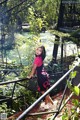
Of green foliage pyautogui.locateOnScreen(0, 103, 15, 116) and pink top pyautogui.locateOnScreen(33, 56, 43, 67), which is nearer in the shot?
green foliage pyautogui.locateOnScreen(0, 103, 15, 116)

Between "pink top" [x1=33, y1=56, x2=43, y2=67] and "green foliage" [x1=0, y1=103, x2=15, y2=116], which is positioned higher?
"pink top" [x1=33, y1=56, x2=43, y2=67]

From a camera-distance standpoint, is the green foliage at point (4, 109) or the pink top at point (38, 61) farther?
the pink top at point (38, 61)

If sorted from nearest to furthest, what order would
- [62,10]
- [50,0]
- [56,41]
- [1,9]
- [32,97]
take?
[32,97]
[56,41]
[62,10]
[50,0]
[1,9]

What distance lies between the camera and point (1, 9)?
1428cm

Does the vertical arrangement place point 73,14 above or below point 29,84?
above

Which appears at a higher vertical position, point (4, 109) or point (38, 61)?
point (38, 61)

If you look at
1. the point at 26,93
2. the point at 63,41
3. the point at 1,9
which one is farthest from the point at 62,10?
the point at 26,93

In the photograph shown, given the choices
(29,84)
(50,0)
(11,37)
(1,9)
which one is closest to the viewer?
(29,84)

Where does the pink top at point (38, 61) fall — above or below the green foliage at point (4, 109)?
above

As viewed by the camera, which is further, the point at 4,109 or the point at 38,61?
the point at 38,61

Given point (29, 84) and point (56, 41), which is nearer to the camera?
point (29, 84)

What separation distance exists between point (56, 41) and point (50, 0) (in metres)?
3.61

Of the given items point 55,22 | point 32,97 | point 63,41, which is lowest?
point 32,97

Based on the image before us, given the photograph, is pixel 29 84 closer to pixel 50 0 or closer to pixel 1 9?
pixel 50 0
